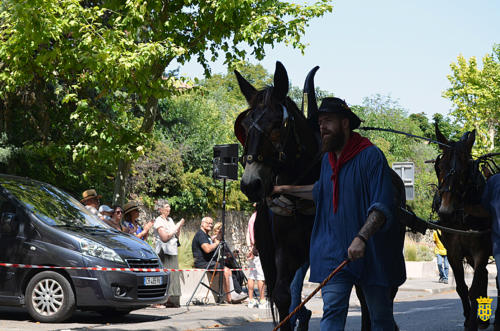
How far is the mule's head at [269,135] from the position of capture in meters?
5.70

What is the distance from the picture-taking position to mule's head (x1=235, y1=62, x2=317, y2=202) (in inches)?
224

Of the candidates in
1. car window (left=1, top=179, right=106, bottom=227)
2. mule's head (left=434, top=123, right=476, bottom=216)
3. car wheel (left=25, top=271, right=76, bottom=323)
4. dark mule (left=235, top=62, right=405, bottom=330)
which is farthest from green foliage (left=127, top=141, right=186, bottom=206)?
dark mule (left=235, top=62, right=405, bottom=330)

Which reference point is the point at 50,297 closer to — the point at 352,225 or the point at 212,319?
the point at 212,319

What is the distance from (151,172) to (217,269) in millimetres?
16999

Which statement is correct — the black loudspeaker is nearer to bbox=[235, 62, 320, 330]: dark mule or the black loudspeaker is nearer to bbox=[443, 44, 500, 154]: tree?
bbox=[235, 62, 320, 330]: dark mule

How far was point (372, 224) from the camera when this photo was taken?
476 centimetres

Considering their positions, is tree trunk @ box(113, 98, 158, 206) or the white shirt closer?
the white shirt

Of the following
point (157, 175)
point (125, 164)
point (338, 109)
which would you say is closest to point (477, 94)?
point (157, 175)

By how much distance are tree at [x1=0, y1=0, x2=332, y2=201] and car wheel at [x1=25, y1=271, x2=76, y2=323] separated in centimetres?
477

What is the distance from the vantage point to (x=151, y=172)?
A: 3122 centimetres

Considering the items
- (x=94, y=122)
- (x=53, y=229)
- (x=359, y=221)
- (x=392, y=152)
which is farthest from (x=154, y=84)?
(x=392, y=152)

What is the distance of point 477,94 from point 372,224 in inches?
1779

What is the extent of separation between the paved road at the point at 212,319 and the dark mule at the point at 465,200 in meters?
1.98

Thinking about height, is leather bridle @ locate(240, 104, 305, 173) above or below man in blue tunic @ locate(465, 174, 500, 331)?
above
